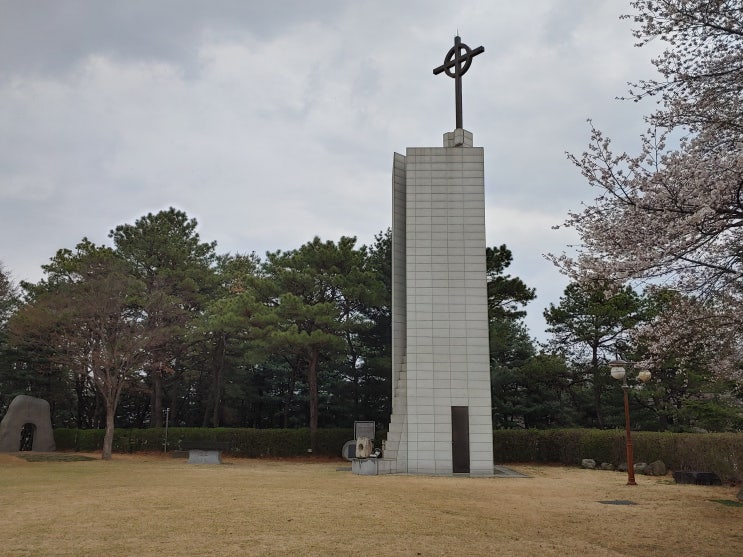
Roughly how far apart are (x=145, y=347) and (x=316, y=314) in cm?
704

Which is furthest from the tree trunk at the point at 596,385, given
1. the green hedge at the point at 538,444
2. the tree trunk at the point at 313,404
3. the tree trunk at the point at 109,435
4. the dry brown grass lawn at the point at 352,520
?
the tree trunk at the point at 109,435

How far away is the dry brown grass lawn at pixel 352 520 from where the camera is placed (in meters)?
5.97

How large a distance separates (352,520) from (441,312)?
992cm

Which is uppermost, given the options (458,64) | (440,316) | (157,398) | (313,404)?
(458,64)

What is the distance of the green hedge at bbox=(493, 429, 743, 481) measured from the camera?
15359 mm

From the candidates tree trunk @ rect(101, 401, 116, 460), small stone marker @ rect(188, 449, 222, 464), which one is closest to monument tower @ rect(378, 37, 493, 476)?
small stone marker @ rect(188, 449, 222, 464)

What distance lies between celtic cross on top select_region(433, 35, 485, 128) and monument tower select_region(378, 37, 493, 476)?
0.11 ft

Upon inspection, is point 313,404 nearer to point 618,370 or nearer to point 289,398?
point 289,398

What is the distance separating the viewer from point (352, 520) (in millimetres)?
7430

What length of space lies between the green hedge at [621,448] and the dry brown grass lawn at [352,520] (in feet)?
11.3

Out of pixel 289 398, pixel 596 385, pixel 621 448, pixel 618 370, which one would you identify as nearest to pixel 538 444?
pixel 621 448

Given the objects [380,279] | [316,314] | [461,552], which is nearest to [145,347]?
[316,314]

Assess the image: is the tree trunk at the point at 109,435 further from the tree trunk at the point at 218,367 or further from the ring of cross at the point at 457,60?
the ring of cross at the point at 457,60

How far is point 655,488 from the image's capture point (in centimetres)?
1277
